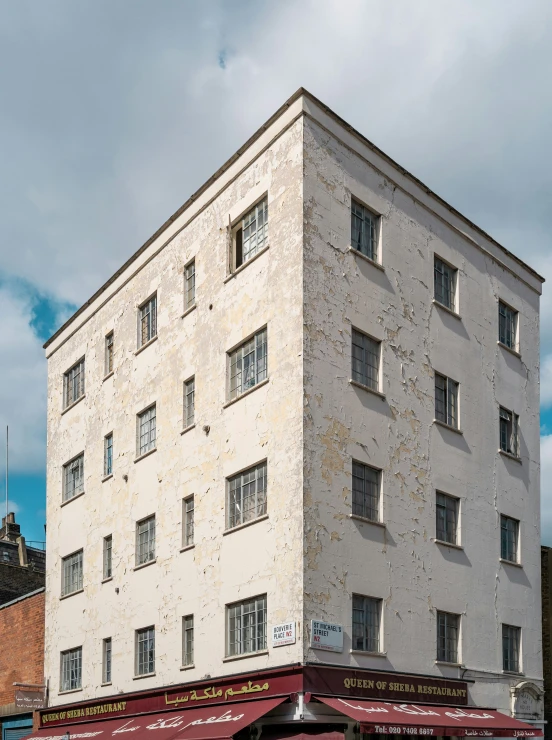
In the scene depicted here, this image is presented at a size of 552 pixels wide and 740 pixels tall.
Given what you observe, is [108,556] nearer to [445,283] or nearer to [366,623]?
[366,623]

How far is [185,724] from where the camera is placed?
85.0 ft

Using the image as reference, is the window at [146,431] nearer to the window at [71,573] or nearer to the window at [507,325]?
the window at [71,573]

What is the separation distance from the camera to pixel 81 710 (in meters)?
33.4

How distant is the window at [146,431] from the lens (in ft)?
107

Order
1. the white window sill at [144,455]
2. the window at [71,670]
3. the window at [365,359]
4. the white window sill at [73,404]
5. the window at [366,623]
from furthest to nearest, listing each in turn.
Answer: the white window sill at [73,404] < the window at [71,670] < the white window sill at [144,455] < the window at [365,359] < the window at [366,623]

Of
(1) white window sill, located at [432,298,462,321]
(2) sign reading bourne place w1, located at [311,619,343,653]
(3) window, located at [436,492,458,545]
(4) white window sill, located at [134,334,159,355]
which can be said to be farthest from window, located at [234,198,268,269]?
(2) sign reading bourne place w1, located at [311,619,343,653]

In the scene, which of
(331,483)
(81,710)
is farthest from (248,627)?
(81,710)

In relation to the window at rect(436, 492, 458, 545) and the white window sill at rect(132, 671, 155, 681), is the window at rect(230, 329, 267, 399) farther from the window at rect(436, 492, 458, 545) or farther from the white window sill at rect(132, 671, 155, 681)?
the white window sill at rect(132, 671, 155, 681)

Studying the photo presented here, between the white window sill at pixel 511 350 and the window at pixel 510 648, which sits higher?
the white window sill at pixel 511 350

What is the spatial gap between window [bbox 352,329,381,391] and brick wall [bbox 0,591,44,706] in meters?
18.0

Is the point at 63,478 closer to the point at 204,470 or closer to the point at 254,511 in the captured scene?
the point at 204,470

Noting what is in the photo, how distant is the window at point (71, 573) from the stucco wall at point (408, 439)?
13704 millimetres

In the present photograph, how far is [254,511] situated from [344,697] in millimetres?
5300

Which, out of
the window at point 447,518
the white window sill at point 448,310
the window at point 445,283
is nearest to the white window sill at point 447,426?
the window at point 447,518
